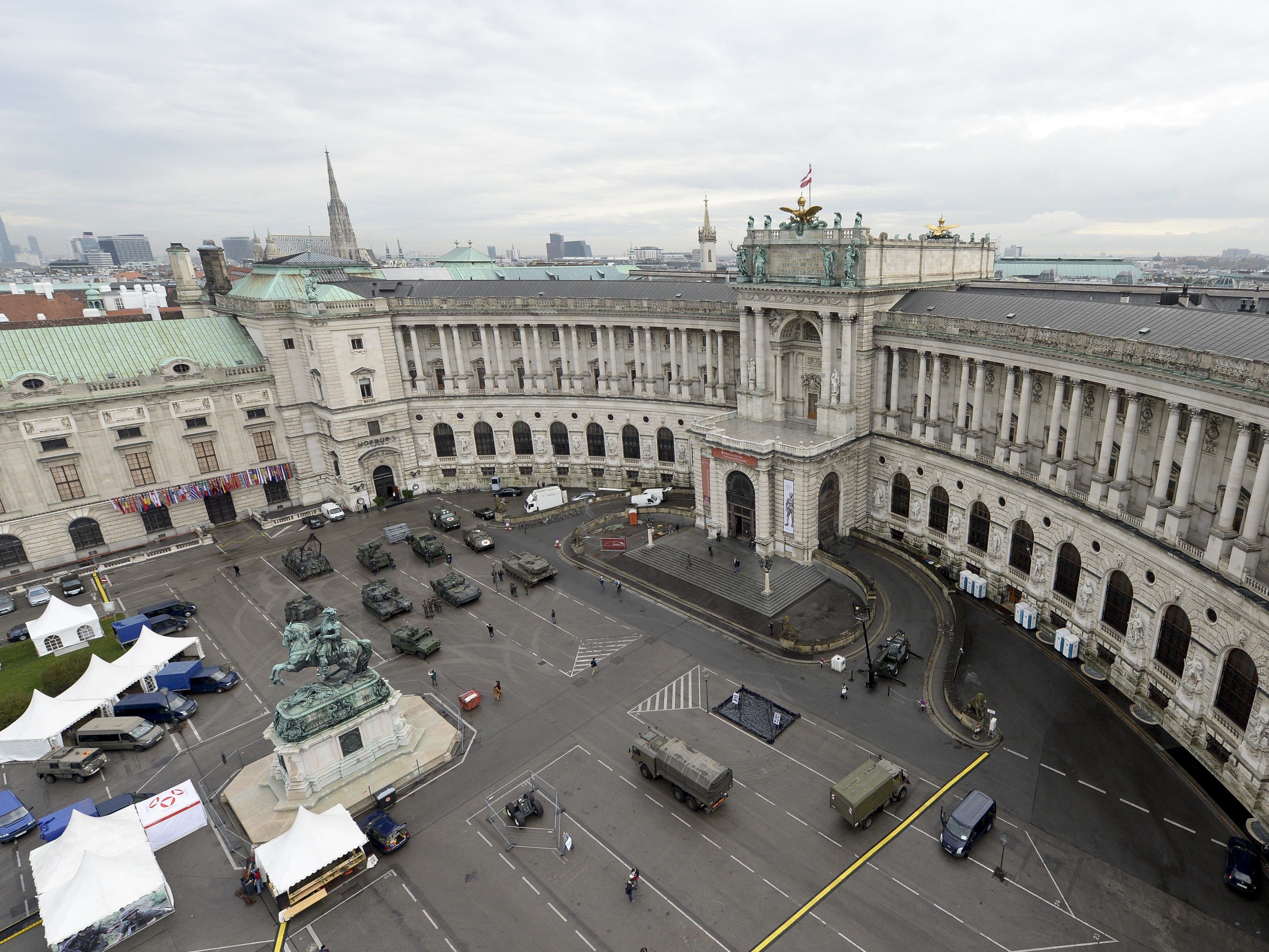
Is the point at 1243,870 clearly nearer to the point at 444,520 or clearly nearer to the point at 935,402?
the point at 935,402

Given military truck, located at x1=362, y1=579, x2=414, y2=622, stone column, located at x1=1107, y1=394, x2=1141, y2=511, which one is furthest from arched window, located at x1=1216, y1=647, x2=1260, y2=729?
military truck, located at x1=362, y1=579, x2=414, y2=622

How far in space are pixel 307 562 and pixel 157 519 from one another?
24248mm

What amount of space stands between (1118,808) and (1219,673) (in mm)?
9803

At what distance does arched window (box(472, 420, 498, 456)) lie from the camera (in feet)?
300

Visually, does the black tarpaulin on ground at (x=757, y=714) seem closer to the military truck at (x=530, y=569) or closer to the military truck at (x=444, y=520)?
the military truck at (x=530, y=569)

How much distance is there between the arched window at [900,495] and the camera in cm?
6788

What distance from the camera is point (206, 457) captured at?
266ft

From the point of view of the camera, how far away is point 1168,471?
44.1 meters

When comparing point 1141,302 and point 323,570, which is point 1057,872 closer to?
point 1141,302

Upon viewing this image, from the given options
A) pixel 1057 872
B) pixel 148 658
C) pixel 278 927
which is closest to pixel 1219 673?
pixel 1057 872

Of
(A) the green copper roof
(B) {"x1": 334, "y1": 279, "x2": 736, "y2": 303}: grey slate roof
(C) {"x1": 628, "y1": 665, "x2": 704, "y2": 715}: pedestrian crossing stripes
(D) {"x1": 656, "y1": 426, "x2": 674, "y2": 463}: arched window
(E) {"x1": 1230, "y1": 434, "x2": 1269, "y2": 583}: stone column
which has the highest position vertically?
(B) {"x1": 334, "y1": 279, "x2": 736, "y2": 303}: grey slate roof

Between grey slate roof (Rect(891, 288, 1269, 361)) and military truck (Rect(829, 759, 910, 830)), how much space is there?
29987 mm

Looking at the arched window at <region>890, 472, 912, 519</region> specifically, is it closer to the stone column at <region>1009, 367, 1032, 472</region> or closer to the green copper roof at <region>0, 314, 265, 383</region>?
the stone column at <region>1009, 367, 1032, 472</region>

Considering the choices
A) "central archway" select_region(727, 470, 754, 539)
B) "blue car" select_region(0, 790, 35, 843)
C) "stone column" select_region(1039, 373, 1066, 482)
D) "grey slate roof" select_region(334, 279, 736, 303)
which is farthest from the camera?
"grey slate roof" select_region(334, 279, 736, 303)
